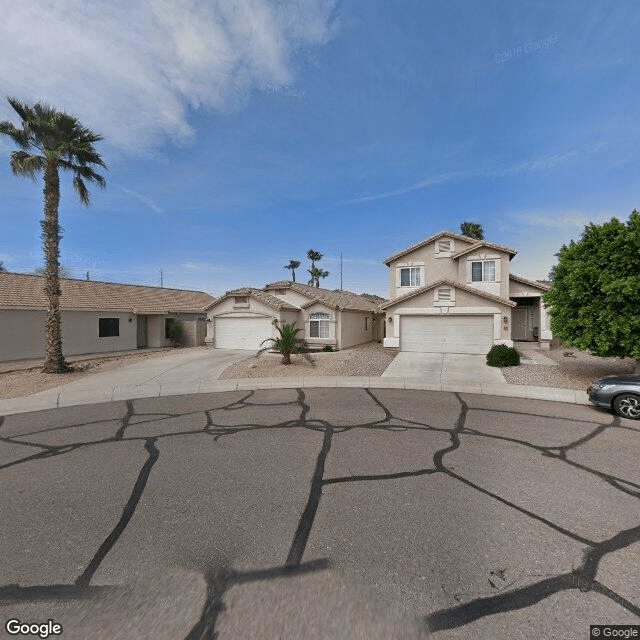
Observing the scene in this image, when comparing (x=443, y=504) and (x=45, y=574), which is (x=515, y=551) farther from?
(x=45, y=574)

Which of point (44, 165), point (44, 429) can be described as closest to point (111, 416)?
point (44, 429)

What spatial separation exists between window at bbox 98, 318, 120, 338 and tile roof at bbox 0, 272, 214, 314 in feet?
2.65

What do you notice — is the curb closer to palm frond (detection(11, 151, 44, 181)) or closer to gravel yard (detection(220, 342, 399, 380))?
gravel yard (detection(220, 342, 399, 380))

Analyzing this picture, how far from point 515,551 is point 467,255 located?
1946cm

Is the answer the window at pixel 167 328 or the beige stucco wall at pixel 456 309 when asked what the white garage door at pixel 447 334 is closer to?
the beige stucco wall at pixel 456 309

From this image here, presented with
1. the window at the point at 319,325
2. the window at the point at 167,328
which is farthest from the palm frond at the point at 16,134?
the window at the point at 319,325

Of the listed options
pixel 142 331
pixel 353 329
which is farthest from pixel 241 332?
pixel 142 331

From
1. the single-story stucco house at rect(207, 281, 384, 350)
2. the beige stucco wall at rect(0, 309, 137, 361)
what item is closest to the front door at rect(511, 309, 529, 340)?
the single-story stucco house at rect(207, 281, 384, 350)

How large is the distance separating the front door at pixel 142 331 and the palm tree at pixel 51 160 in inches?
372

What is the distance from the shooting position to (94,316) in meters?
20.0

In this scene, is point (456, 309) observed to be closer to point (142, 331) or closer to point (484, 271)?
point (484, 271)

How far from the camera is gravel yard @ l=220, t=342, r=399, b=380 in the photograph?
12870 millimetres

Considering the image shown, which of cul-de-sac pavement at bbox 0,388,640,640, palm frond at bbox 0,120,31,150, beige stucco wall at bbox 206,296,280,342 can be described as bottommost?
cul-de-sac pavement at bbox 0,388,640,640

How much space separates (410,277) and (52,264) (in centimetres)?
1954
